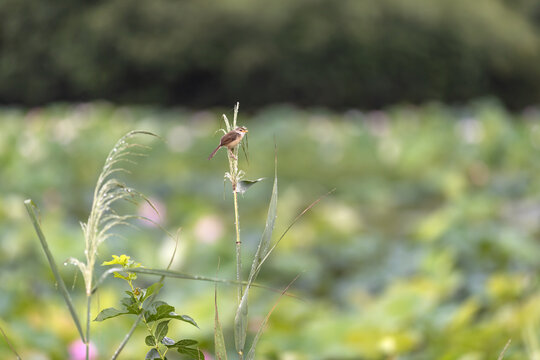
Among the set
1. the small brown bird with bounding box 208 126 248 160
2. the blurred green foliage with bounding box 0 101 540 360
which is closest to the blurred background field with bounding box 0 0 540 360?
the blurred green foliage with bounding box 0 101 540 360

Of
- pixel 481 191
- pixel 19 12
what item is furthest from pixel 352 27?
pixel 481 191

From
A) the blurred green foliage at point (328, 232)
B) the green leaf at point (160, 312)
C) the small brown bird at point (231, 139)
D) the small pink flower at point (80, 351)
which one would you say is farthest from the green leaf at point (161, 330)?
the small pink flower at point (80, 351)

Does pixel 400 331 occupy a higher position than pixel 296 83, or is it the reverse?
pixel 296 83

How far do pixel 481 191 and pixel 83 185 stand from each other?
1.83 metres

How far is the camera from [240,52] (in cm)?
906

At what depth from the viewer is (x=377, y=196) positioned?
9.77 feet

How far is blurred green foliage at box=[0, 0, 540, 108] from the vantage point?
29.8 ft

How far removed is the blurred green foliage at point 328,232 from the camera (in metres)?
1.14

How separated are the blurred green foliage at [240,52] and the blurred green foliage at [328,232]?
14.4 feet

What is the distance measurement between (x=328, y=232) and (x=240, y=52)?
23.4 ft

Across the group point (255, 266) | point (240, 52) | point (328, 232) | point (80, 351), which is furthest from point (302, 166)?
point (240, 52)

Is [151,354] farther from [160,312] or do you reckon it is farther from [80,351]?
[80,351]

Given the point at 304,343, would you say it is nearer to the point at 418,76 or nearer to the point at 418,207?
the point at 418,207

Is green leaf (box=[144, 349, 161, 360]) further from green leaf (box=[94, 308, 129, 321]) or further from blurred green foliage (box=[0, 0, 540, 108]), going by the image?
blurred green foliage (box=[0, 0, 540, 108])
